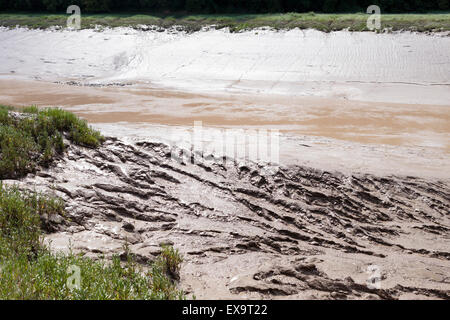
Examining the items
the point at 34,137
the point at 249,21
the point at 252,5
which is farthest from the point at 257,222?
the point at 252,5

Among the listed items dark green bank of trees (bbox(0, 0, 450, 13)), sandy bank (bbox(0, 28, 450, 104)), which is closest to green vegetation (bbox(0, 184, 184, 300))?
sandy bank (bbox(0, 28, 450, 104))

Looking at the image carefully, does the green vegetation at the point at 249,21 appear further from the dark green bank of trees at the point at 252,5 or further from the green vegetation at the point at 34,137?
the green vegetation at the point at 34,137

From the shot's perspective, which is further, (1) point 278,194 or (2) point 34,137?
(2) point 34,137

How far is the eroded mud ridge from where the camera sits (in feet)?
14.0

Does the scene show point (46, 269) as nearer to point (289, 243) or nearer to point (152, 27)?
point (289, 243)

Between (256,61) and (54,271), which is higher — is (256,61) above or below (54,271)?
above

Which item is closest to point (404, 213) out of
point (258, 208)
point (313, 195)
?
point (313, 195)

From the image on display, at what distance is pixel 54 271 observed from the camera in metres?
3.54

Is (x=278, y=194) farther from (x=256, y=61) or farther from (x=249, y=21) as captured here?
(x=249, y=21)

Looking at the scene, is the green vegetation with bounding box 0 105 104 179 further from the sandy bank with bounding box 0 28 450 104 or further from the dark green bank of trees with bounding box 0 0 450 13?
the dark green bank of trees with bounding box 0 0 450 13

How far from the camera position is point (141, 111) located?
12.8m

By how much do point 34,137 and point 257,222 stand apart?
337cm

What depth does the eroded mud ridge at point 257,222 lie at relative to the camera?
4.28 metres
